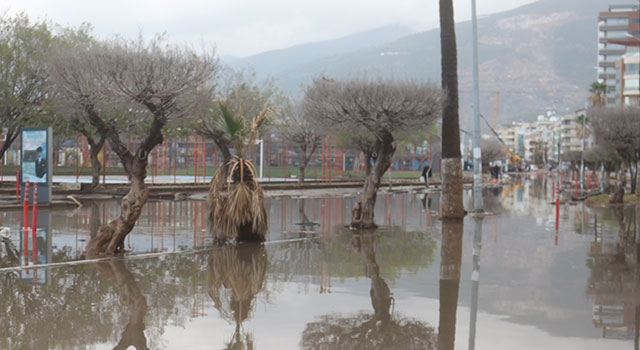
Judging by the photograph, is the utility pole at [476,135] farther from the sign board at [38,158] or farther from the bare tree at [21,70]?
the bare tree at [21,70]

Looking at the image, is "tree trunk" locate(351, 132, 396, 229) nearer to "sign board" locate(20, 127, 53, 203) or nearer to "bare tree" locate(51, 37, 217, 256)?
"bare tree" locate(51, 37, 217, 256)

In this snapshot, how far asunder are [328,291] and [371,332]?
8.29 feet

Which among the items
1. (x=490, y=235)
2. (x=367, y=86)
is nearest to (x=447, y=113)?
(x=367, y=86)

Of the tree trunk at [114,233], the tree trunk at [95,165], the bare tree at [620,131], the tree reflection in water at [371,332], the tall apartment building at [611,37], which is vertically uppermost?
the tall apartment building at [611,37]

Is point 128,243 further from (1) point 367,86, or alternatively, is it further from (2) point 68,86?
(1) point 367,86

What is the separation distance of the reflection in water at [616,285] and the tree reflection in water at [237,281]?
380 cm

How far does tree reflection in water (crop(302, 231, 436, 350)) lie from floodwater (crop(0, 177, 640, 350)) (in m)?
0.02

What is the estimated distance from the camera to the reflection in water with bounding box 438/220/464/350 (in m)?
8.13

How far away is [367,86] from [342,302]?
470 inches

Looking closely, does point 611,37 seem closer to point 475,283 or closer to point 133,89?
point 133,89

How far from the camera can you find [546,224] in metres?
22.8

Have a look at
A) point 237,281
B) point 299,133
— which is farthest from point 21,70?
point 237,281

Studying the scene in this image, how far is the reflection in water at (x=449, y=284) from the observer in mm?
8133

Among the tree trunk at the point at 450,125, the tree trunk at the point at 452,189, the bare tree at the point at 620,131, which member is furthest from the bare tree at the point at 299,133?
the tree trunk at the point at 450,125
